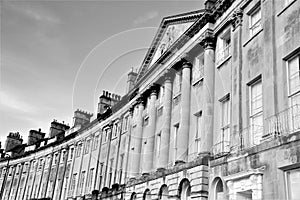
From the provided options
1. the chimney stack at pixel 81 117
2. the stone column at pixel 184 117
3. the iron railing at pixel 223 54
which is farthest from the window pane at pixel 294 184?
the chimney stack at pixel 81 117

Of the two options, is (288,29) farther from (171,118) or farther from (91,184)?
(91,184)

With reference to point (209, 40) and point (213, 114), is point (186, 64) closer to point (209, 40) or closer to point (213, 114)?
point (209, 40)

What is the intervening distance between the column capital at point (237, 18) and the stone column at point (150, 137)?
9.44m

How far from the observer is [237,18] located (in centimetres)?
1622

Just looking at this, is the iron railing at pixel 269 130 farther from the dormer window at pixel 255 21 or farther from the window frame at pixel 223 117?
the dormer window at pixel 255 21

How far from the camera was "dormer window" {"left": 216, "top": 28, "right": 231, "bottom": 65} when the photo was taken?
17.5 m

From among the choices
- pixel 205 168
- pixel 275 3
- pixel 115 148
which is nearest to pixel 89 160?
pixel 115 148

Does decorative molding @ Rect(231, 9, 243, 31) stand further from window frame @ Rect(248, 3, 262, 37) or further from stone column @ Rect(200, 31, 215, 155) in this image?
stone column @ Rect(200, 31, 215, 155)

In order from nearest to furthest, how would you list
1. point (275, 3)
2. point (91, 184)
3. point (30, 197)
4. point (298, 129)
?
point (298, 129), point (275, 3), point (91, 184), point (30, 197)

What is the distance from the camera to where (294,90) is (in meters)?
11.6

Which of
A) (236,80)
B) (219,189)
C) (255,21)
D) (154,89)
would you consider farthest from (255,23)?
(154,89)

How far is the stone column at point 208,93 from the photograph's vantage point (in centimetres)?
1666

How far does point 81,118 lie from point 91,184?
49.5ft

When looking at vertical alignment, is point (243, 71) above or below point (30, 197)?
above
